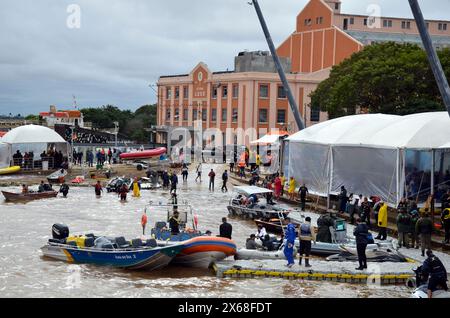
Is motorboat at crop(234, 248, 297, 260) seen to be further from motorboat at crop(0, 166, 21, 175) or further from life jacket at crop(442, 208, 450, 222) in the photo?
motorboat at crop(0, 166, 21, 175)

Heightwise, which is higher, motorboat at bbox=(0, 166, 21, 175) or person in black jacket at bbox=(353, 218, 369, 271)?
motorboat at bbox=(0, 166, 21, 175)

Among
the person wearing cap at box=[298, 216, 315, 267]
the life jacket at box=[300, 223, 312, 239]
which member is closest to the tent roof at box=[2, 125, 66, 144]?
the person wearing cap at box=[298, 216, 315, 267]

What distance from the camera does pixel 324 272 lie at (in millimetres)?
20047

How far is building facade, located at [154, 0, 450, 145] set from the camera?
252 ft

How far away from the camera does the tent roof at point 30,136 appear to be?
177 feet

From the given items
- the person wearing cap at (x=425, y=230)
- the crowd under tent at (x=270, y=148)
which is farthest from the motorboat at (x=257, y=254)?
the crowd under tent at (x=270, y=148)

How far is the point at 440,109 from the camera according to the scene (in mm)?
45188

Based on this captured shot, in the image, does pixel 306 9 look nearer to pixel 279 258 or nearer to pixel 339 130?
pixel 339 130

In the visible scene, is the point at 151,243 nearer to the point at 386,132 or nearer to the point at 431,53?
the point at 431,53

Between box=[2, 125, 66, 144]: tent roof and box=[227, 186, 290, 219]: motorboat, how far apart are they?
2645cm

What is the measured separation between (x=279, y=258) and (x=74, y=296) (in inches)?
277

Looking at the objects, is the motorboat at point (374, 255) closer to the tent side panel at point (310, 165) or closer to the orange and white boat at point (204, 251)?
the orange and white boat at point (204, 251)
